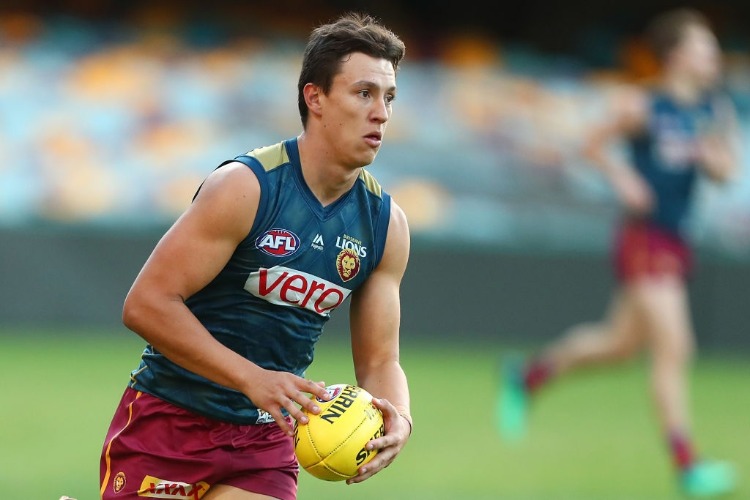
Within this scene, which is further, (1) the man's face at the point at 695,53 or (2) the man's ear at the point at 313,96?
(1) the man's face at the point at 695,53

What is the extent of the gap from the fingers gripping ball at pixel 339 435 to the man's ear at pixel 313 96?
41.4 inches

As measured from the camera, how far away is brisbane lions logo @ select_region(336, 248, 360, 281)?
5.07 m

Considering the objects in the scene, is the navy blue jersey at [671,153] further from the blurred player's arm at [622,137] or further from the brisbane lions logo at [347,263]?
the brisbane lions logo at [347,263]

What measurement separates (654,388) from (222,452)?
476 cm

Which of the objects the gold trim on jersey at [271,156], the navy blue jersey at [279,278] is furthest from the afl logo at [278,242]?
the gold trim on jersey at [271,156]

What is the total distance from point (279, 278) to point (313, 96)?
2.24 feet

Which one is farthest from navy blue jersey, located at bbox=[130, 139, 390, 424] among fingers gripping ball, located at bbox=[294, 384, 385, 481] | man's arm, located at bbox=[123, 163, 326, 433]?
→ fingers gripping ball, located at bbox=[294, 384, 385, 481]

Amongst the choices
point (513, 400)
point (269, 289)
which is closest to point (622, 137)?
point (513, 400)

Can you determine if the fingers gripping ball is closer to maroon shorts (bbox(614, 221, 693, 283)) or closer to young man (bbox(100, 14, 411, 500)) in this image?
young man (bbox(100, 14, 411, 500))

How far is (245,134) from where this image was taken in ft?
55.2

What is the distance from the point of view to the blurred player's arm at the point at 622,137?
383 inches

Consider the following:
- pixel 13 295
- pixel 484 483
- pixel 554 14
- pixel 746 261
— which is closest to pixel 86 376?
pixel 13 295

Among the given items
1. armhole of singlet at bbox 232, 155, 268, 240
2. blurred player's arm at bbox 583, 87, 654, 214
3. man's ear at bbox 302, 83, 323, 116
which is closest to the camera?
armhole of singlet at bbox 232, 155, 268, 240

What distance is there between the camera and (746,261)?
51.5 ft
